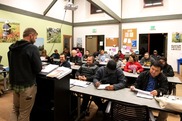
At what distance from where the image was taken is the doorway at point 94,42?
9609 millimetres

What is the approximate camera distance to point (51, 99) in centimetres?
225

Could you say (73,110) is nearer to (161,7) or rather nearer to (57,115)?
(57,115)

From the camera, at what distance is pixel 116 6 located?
8.16 metres

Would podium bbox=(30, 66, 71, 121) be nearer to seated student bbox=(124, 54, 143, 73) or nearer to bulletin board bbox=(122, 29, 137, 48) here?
seated student bbox=(124, 54, 143, 73)

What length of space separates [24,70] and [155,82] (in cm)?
199

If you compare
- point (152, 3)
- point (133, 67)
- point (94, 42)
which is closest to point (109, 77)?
point (133, 67)

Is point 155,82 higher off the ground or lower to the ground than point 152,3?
lower

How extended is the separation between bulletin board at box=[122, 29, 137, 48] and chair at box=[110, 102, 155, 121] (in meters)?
7.25

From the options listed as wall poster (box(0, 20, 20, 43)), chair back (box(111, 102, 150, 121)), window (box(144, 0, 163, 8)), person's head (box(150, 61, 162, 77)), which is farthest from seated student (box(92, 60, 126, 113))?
window (box(144, 0, 163, 8))

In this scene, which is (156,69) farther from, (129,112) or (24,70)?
(24,70)

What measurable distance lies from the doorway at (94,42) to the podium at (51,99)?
24.4 feet

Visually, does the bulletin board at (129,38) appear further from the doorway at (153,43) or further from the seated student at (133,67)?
the seated student at (133,67)

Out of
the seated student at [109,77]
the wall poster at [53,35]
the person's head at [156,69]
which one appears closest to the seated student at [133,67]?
the seated student at [109,77]

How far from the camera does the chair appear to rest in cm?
168
